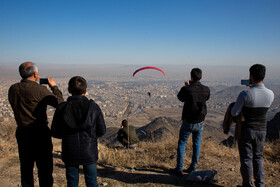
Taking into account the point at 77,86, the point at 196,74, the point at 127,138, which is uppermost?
the point at 196,74

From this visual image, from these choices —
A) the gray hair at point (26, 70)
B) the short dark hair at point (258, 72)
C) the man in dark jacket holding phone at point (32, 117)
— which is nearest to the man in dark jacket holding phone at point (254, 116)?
the short dark hair at point (258, 72)

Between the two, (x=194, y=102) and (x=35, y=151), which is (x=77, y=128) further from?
(x=194, y=102)

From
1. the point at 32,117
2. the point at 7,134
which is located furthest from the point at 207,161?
the point at 7,134

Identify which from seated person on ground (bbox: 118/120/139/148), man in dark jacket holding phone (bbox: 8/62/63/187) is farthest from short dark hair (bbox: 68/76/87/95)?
seated person on ground (bbox: 118/120/139/148)

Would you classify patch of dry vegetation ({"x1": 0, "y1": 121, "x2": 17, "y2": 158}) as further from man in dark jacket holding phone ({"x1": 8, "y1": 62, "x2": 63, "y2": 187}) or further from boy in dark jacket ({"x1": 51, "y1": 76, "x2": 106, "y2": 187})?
boy in dark jacket ({"x1": 51, "y1": 76, "x2": 106, "y2": 187})

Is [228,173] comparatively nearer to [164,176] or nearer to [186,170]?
[186,170]

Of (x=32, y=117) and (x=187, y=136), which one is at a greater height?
(x=32, y=117)
